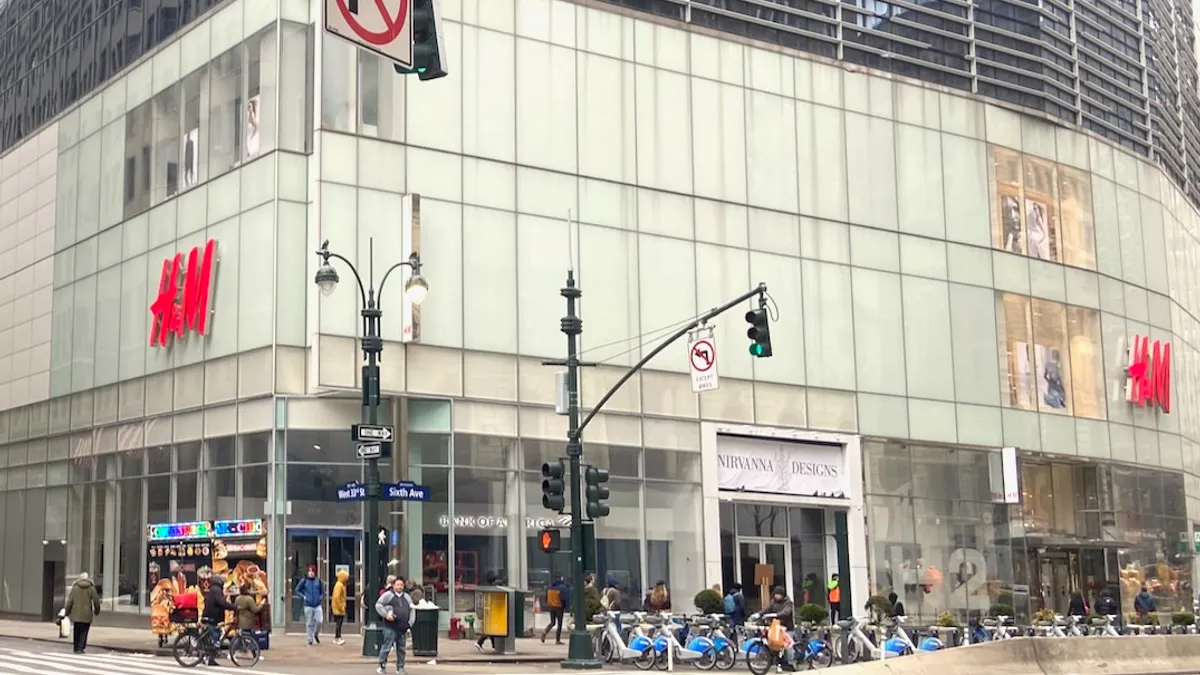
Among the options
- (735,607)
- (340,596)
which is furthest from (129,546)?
(735,607)

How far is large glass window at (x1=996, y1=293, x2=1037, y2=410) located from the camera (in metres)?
49.0

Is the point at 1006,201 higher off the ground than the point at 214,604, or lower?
higher

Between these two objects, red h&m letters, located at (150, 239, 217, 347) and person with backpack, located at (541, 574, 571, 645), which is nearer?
person with backpack, located at (541, 574, 571, 645)

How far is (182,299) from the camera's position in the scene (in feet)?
129

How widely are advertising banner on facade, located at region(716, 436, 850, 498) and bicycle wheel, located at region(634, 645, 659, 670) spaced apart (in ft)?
45.8

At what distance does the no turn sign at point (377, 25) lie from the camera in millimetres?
8766

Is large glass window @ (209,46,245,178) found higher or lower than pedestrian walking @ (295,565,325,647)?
higher

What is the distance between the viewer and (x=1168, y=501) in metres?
55.1

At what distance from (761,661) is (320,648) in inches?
373

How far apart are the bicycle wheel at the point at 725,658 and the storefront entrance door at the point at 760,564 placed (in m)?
12.9

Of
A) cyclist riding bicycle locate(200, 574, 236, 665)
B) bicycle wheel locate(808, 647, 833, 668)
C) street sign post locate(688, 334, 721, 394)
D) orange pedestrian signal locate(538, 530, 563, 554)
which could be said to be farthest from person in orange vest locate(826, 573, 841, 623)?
cyclist riding bicycle locate(200, 574, 236, 665)

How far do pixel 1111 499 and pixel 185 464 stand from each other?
3152cm

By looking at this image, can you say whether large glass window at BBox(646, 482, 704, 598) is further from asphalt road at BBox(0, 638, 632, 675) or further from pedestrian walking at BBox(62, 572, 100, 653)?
pedestrian walking at BBox(62, 572, 100, 653)

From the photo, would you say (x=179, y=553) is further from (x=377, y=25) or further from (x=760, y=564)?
(x=377, y=25)
